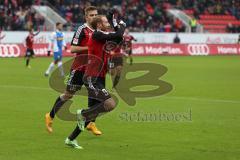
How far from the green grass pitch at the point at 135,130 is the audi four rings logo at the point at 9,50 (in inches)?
806

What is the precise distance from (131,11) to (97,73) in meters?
45.6

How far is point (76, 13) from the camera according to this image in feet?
176

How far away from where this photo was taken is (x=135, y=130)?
13.6 m

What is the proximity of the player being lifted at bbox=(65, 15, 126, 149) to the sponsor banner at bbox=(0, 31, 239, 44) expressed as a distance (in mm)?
34681

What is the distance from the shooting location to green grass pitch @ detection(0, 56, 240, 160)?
10844 millimetres

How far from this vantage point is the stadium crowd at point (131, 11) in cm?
4862

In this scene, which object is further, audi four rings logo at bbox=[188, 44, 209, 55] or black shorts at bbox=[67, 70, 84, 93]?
audi four rings logo at bbox=[188, 44, 209, 55]

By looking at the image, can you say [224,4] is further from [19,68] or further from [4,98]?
[4,98]

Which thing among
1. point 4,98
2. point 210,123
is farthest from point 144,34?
point 210,123

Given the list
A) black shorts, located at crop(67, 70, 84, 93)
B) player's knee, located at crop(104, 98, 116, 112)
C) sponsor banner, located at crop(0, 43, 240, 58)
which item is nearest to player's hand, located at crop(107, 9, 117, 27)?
player's knee, located at crop(104, 98, 116, 112)

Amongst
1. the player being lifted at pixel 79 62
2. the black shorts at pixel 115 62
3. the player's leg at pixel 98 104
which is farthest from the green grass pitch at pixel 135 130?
the black shorts at pixel 115 62

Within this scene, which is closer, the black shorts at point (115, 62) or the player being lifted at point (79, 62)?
the player being lifted at point (79, 62)

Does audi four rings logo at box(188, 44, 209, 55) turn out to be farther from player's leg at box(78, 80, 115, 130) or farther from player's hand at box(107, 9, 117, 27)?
player's hand at box(107, 9, 117, 27)

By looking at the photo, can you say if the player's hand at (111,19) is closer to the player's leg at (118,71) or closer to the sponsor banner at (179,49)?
the player's leg at (118,71)
